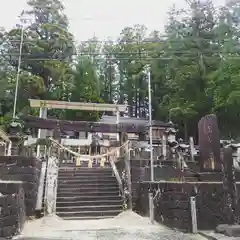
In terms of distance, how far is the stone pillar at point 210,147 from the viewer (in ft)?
31.4

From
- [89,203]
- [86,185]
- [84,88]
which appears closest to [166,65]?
[84,88]

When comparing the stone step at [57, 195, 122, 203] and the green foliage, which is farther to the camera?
the green foliage

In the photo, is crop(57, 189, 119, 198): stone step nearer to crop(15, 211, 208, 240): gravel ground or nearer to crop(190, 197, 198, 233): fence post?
crop(15, 211, 208, 240): gravel ground

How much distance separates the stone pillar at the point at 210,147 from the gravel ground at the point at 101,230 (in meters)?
2.71

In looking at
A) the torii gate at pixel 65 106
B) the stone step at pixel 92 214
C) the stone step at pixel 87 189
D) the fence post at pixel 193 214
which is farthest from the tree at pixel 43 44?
the fence post at pixel 193 214

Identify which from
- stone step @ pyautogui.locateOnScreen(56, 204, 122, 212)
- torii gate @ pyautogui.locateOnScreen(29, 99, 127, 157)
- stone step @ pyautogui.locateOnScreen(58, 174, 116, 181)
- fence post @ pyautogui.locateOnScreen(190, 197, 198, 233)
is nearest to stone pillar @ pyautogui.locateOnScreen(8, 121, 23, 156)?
stone step @ pyautogui.locateOnScreen(58, 174, 116, 181)

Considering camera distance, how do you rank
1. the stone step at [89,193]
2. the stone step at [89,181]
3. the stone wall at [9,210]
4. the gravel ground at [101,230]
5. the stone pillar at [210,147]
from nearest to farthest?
the stone wall at [9,210], the gravel ground at [101,230], the stone pillar at [210,147], the stone step at [89,193], the stone step at [89,181]

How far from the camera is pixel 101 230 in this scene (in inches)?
290

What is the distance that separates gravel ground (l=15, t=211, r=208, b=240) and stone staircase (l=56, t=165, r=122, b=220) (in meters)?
0.75

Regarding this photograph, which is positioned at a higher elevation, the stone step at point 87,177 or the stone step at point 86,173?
the stone step at point 86,173

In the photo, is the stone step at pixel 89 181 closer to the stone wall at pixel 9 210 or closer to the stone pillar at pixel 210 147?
the stone pillar at pixel 210 147

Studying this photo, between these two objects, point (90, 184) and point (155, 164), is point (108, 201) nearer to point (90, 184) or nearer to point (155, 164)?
point (90, 184)

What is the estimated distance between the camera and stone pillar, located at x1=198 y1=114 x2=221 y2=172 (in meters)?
9.56

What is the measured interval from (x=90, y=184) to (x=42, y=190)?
201 cm
